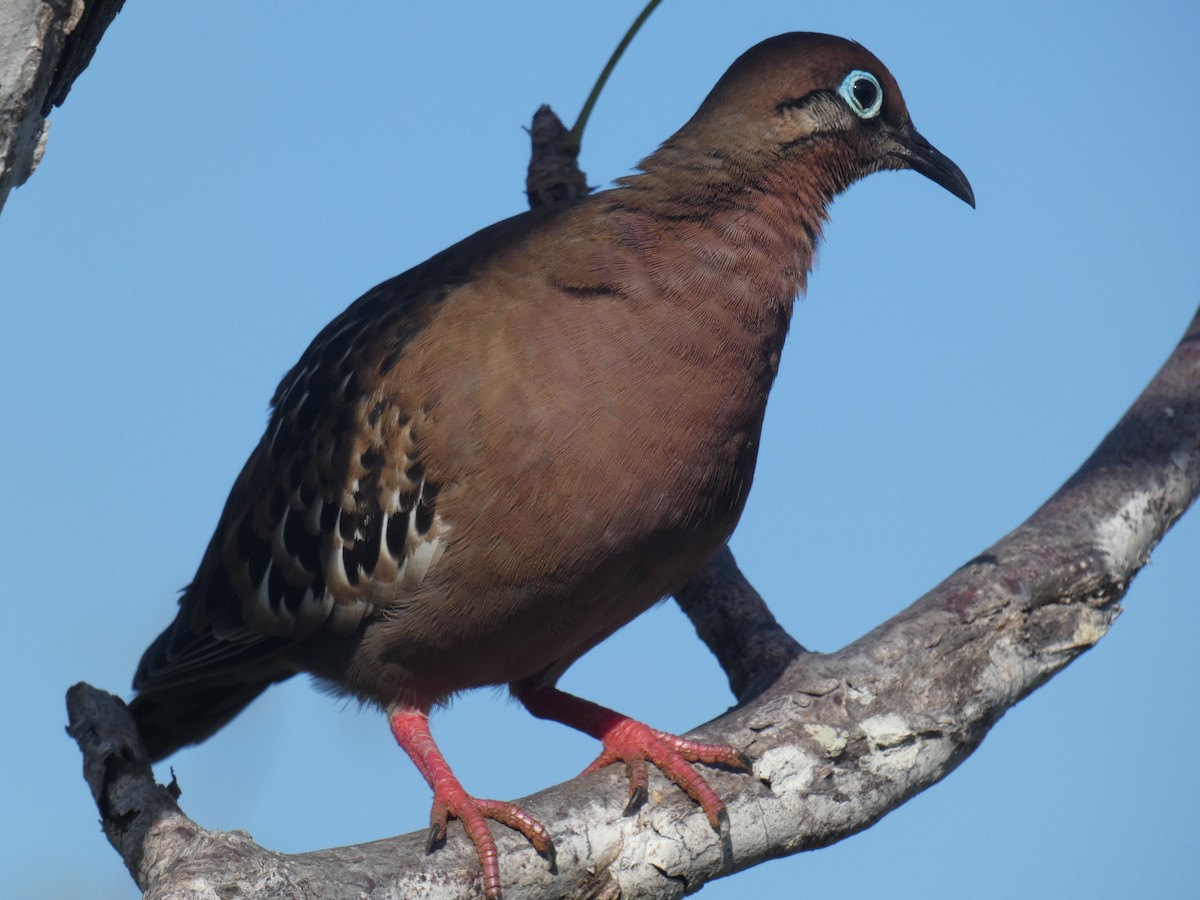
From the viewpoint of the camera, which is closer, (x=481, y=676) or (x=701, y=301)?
(x=701, y=301)

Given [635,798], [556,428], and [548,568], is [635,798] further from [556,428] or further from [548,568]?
[556,428]

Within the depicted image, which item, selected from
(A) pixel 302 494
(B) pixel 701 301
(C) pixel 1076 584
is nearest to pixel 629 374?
(B) pixel 701 301

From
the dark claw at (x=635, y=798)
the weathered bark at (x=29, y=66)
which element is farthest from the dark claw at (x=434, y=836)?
the weathered bark at (x=29, y=66)

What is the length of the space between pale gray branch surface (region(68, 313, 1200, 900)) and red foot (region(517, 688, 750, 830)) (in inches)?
1.9

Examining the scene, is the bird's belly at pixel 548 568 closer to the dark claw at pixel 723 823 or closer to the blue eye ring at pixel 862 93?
the dark claw at pixel 723 823

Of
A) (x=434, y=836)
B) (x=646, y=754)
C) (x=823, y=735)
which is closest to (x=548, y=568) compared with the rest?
(x=646, y=754)

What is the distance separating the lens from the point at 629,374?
13.7 ft

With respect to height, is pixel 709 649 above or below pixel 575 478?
below

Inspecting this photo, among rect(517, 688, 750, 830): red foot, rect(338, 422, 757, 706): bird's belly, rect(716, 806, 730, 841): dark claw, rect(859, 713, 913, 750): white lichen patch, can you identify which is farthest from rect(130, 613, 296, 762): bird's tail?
rect(859, 713, 913, 750): white lichen patch

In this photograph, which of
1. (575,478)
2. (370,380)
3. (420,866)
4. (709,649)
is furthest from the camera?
(709,649)

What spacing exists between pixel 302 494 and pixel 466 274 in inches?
40.1

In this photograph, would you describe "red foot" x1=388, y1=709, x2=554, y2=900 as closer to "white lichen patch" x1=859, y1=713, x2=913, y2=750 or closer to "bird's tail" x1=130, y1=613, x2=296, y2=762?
"bird's tail" x1=130, y1=613, x2=296, y2=762

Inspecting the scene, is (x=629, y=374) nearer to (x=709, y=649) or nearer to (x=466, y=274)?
(x=466, y=274)

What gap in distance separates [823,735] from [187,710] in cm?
266
